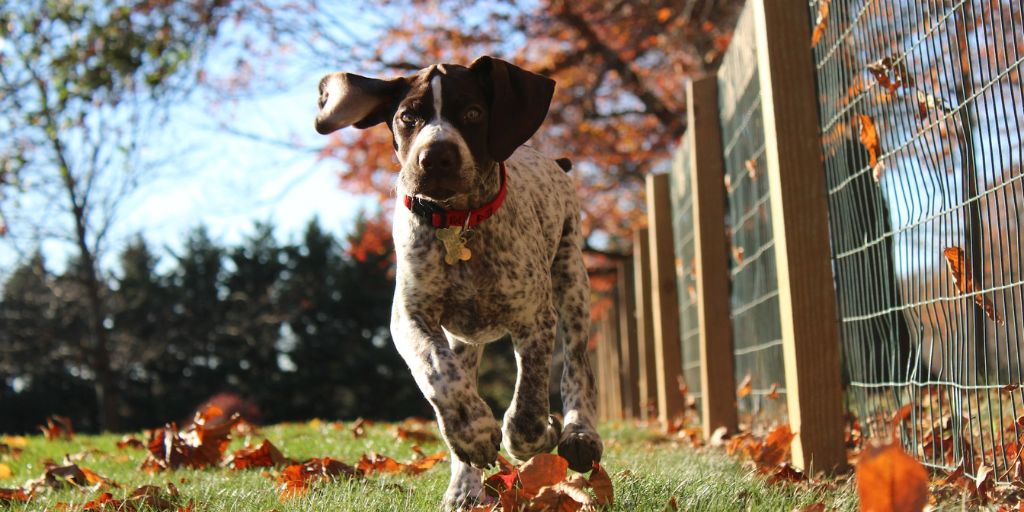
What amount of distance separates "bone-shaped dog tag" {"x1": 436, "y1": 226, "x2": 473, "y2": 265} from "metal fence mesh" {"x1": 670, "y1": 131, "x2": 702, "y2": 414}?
4.44 metres

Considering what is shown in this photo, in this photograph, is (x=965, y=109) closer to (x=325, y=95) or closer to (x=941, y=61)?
(x=941, y=61)

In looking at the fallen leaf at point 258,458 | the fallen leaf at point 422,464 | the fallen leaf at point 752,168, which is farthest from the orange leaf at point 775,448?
the fallen leaf at point 258,458

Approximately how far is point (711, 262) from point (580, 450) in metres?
3.16

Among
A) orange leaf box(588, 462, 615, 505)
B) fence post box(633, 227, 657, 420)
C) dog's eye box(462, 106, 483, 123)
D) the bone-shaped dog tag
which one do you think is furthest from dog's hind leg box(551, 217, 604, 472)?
fence post box(633, 227, 657, 420)

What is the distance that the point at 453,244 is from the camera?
323cm

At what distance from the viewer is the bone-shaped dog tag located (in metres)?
3.23

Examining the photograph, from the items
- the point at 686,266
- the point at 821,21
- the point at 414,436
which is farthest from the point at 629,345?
the point at 821,21

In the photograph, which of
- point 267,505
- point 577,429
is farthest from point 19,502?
point 577,429

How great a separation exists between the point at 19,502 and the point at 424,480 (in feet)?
4.59

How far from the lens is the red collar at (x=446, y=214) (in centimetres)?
324

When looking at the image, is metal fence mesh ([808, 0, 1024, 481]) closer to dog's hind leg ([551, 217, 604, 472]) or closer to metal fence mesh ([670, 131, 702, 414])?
dog's hind leg ([551, 217, 604, 472])

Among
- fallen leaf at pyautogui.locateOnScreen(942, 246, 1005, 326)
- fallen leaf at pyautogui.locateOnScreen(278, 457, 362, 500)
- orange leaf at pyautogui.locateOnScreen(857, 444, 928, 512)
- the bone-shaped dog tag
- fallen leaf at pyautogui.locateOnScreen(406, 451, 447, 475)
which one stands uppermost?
the bone-shaped dog tag

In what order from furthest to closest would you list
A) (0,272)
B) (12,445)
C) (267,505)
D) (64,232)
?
(0,272), (64,232), (12,445), (267,505)

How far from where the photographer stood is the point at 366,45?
40.5ft
